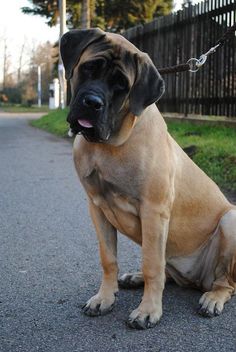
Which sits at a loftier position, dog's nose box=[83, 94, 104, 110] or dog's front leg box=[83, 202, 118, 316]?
dog's nose box=[83, 94, 104, 110]

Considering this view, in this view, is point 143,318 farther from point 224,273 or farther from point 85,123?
point 85,123

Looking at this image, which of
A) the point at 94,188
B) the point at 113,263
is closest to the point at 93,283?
the point at 113,263

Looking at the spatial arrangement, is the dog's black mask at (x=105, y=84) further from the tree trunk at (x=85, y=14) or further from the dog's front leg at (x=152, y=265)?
the tree trunk at (x=85, y=14)

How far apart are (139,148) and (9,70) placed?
283ft

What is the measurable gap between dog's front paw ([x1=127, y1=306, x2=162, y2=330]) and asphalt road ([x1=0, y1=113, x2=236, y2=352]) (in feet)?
0.13

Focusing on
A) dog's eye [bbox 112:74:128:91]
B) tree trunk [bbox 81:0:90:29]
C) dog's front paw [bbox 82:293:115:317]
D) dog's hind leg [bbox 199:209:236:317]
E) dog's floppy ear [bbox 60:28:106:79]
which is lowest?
dog's front paw [bbox 82:293:115:317]

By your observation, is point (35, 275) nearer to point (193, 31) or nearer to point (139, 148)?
point (139, 148)

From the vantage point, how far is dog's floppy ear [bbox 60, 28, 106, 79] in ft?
10.4

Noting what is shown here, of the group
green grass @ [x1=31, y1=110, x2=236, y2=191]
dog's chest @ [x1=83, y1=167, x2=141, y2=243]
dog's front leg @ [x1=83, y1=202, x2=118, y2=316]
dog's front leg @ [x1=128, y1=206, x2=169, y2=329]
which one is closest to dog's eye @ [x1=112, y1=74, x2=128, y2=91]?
dog's chest @ [x1=83, y1=167, x2=141, y2=243]

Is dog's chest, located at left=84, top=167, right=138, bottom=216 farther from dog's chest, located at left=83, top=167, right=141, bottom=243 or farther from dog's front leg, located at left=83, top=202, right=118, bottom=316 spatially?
dog's front leg, located at left=83, top=202, right=118, bottom=316

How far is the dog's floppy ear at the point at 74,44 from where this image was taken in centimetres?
316

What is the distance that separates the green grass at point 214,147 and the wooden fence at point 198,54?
0.63 meters

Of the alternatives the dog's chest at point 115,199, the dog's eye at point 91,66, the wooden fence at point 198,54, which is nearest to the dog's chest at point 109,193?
the dog's chest at point 115,199

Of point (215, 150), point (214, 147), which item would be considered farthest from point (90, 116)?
point (214, 147)
